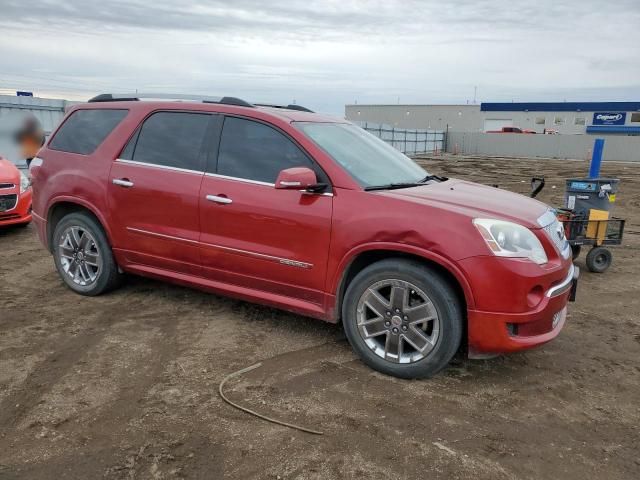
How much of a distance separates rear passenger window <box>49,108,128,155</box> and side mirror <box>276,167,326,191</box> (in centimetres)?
202

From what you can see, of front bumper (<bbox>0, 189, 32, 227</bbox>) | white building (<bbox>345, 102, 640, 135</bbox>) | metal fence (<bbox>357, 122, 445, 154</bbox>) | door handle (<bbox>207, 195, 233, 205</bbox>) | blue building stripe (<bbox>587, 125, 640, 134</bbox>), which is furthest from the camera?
white building (<bbox>345, 102, 640, 135</bbox>)

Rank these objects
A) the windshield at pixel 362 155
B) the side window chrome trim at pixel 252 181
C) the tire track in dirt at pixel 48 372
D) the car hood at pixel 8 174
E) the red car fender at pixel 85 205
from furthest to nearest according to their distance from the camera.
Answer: the car hood at pixel 8 174 < the red car fender at pixel 85 205 < the windshield at pixel 362 155 < the side window chrome trim at pixel 252 181 < the tire track in dirt at pixel 48 372

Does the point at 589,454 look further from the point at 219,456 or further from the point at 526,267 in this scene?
the point at 219,456

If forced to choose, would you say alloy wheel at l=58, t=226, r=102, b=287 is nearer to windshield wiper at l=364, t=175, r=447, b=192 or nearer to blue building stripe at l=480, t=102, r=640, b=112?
windshield wiper at l=364, t=175, r=447, b=192

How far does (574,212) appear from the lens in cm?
709

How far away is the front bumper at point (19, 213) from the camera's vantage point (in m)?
7.77

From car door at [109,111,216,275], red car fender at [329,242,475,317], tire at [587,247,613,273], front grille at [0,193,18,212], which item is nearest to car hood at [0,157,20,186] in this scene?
front grille at [0,193,18,212]

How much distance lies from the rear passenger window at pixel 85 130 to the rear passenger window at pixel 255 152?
124 centimetres

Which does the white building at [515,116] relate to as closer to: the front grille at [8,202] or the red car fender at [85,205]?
the front grille at [8,202]

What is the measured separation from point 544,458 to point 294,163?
2.49 metres

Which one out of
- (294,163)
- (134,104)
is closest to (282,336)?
(294,163)

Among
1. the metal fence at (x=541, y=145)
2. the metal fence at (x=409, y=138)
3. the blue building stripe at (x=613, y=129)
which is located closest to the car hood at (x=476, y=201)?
the metal fence at (x=409, y=138)

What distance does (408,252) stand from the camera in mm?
3537

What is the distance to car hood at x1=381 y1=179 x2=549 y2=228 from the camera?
3570mm
